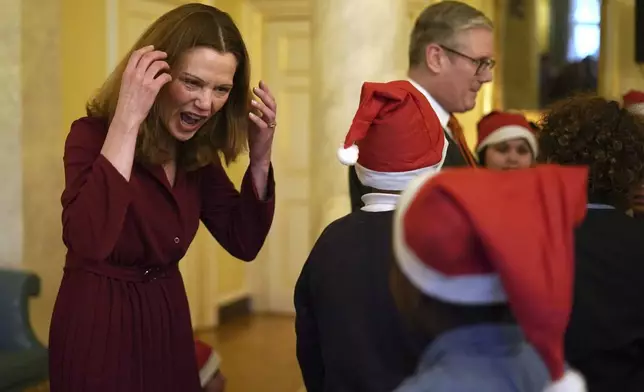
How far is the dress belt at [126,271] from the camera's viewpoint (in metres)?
1.72

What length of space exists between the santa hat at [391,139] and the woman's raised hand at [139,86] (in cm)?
39

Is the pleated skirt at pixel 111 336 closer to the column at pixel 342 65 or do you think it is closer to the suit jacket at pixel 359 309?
the suit jacket at pixel 359 309

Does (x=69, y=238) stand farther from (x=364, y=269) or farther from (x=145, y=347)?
(x=364, y=269)

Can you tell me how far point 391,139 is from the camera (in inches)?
64.3

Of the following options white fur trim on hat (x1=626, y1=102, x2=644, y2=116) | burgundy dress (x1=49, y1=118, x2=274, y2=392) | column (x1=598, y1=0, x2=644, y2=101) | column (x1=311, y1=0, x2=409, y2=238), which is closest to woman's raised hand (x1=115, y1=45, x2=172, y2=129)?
burgundy dress (x1=49, y1=118, x2=274, y2=392)

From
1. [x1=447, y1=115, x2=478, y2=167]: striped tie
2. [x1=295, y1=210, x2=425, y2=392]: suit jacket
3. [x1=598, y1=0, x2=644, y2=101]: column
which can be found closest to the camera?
[x1=295, y1=210, x2=425, y2=392]: suit jacket

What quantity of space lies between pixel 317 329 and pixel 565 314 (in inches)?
29.5

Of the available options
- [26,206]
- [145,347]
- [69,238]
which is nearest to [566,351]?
[145,347]

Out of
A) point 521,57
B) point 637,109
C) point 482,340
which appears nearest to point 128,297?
point 482,340

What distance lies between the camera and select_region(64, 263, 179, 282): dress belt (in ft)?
5.65

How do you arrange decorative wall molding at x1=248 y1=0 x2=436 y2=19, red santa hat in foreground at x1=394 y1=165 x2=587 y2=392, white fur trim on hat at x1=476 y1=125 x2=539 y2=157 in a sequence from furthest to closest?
decorative wall molding at x1=248 y1=0 x2=436 y2=19, white fur trim on hat at x1=476 y1=125 x2=539 y2=157, red santa hat in foreground at x1=394 y1=165 x2=587 y2=392

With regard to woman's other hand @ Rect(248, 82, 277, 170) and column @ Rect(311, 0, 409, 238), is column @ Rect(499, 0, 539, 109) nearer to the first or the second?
column @ Rect(311, 0, 409, 238)

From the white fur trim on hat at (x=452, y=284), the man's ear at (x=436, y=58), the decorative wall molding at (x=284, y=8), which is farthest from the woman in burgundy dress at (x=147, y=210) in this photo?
the decorative wall molding at (x=284, y=8)

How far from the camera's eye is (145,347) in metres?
1.75
